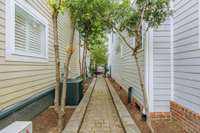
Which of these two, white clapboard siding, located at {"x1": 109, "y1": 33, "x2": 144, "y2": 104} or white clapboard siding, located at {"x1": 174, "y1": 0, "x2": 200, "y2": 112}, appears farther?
white clapboard siding, located at {"x1": 109, "y1": 33, "x2": 144, "y2": 104}

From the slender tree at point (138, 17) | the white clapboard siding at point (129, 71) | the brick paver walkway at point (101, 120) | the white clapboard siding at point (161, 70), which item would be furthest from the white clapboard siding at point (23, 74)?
the white clapboard siding at point (161, 70)

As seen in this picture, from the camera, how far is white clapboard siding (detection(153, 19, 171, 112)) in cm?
606

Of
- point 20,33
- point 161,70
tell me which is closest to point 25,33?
point 20,33

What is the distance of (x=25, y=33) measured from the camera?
19.4 feet

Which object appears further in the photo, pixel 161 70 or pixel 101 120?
pixel 101 120

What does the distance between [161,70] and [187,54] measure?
1.05 metres

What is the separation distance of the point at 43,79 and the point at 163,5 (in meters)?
4.10

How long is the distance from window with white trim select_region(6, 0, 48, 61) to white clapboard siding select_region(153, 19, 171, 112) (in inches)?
126

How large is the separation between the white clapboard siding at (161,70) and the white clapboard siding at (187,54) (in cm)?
24

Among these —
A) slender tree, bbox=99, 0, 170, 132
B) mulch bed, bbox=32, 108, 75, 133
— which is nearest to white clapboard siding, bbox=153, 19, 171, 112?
slender tree, bbox=99, 0, 170, 132

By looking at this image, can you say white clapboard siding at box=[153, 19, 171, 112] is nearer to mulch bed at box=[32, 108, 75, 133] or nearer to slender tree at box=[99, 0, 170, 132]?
slender tree at box=[99, 0, 170, 132]

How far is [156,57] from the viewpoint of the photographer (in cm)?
607

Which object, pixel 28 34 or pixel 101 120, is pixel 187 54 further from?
pixel 28 34

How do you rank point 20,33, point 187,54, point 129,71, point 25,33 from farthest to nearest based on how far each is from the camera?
point 129,71, point 25,33, point 20,33, point 187,54
